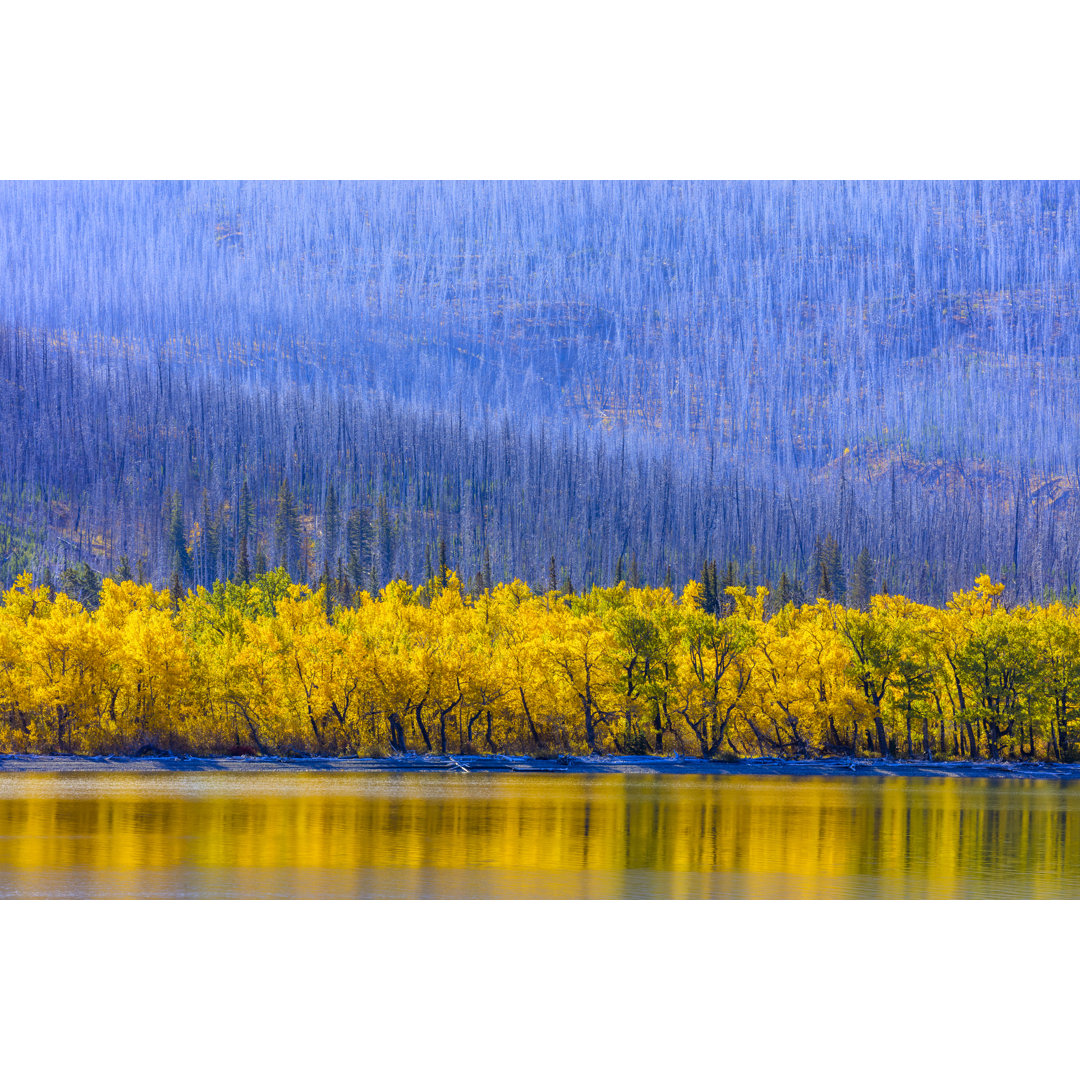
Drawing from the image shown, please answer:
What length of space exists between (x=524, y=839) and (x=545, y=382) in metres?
31.3

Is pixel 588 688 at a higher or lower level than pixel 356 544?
lower

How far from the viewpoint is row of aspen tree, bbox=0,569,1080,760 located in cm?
4328

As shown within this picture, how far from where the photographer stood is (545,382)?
173 feet

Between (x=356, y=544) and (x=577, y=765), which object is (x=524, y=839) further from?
(x=356, y=544)

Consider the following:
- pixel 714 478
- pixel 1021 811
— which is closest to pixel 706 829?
pixel 1021 811

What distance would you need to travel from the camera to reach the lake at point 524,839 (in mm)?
18953

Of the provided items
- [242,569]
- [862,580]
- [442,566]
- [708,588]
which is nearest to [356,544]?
[242,569]

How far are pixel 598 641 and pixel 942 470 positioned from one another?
1669cm

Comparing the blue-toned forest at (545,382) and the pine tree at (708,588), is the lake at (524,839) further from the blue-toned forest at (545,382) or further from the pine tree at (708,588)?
the pine tree at (708,588)

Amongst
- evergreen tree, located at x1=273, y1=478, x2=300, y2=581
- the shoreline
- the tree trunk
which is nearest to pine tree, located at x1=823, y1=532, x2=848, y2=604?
the shoreline

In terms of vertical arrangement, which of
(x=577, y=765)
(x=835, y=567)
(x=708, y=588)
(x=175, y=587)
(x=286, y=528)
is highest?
(x=286, y=528)

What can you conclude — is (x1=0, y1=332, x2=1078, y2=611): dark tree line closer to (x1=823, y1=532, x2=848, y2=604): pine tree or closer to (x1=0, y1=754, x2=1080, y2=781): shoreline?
(x1=823, y1=532, x2=848, y2=604): pine tree

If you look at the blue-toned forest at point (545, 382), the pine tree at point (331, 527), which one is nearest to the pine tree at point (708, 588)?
the blue-toned forest at point (545, 382)

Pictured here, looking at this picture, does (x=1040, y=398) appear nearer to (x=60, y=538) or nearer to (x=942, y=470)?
(x=942, y=470)
